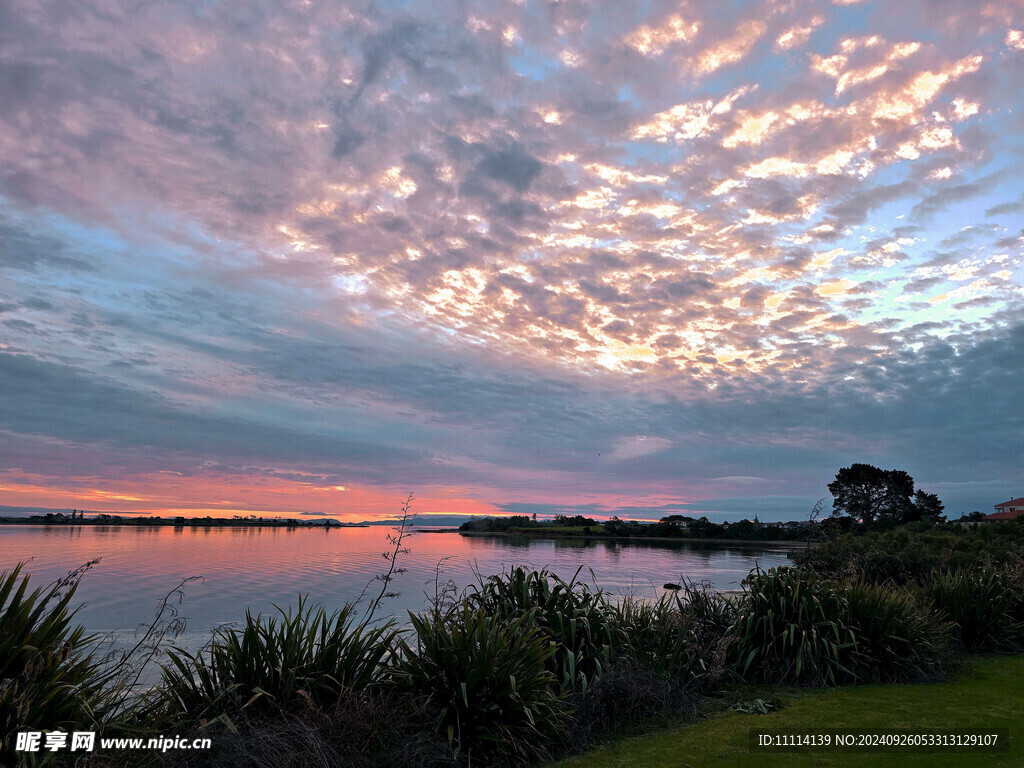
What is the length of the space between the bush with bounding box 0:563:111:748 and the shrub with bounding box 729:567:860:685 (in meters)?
9.10

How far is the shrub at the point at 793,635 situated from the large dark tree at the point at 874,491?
77.1 m

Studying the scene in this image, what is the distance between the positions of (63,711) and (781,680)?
9871 millimetres

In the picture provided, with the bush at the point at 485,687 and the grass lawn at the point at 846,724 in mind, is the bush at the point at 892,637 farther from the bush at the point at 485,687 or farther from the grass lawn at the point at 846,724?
the bush at the point at 485,687

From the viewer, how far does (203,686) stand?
20.8 feet

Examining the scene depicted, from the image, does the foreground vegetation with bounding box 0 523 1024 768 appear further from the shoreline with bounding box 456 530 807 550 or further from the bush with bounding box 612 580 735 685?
the shoreline with bounding box 456 530 807 550

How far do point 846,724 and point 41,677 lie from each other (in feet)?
28.7

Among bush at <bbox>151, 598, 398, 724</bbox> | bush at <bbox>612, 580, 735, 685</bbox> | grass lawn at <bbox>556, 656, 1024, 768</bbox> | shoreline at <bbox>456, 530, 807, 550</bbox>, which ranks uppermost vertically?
bush at <bbox>151, 598, 398, 724</bbox>

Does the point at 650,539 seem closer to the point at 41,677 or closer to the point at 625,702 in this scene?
A: the point at 625,702

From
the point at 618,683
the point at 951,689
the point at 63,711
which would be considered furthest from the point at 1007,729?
the point at 63,711

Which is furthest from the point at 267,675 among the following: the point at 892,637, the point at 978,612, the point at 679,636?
the point at 978,612

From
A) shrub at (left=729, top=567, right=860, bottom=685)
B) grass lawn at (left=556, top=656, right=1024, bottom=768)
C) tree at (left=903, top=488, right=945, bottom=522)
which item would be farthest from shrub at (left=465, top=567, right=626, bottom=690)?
tree at (left=903, top=488, right=945, bottom=522)

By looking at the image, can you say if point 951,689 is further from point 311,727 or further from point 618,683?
point 311,727

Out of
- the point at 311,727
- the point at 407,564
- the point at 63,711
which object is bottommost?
the point at 407,564

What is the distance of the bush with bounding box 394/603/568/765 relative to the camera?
6.55m
